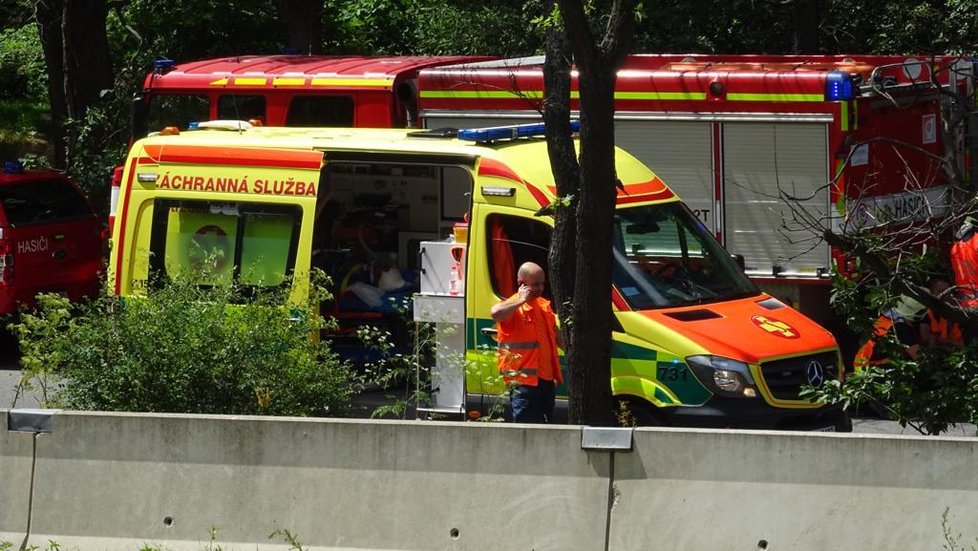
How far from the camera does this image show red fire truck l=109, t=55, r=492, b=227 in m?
13.7

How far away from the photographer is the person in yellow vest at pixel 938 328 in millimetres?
9195

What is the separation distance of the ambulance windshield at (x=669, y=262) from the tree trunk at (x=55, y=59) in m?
12.3

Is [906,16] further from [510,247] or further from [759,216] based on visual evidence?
[510,247]

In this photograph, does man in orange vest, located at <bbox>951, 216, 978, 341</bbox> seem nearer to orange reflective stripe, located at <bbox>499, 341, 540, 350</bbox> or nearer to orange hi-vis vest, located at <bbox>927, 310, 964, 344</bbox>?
orange hi-vis vest, located at <bbox>927, 310, 964, 344</bbox>

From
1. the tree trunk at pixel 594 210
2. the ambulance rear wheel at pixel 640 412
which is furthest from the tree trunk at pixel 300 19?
the tree trunk at pixel 594 210

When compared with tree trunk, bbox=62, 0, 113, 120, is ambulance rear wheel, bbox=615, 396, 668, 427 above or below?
A: below

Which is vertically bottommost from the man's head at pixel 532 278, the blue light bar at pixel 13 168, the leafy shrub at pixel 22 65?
the man's head at pixel 532 278

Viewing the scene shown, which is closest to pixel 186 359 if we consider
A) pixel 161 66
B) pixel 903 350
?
pixel 903 350

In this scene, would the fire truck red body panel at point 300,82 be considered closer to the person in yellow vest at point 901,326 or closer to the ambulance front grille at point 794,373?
the person in yellow vest at point 901,326

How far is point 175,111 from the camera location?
49.1ft

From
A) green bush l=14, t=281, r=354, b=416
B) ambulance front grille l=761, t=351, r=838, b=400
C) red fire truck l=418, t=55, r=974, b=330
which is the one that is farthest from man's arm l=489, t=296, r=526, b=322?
red fire truck l=418, t=55, r=974, b=330

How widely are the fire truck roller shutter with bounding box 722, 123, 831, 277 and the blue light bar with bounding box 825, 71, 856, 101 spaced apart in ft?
0.97

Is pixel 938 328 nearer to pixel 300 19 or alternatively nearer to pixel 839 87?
pixel 839 87

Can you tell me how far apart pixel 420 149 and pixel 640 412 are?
2.53 metres
